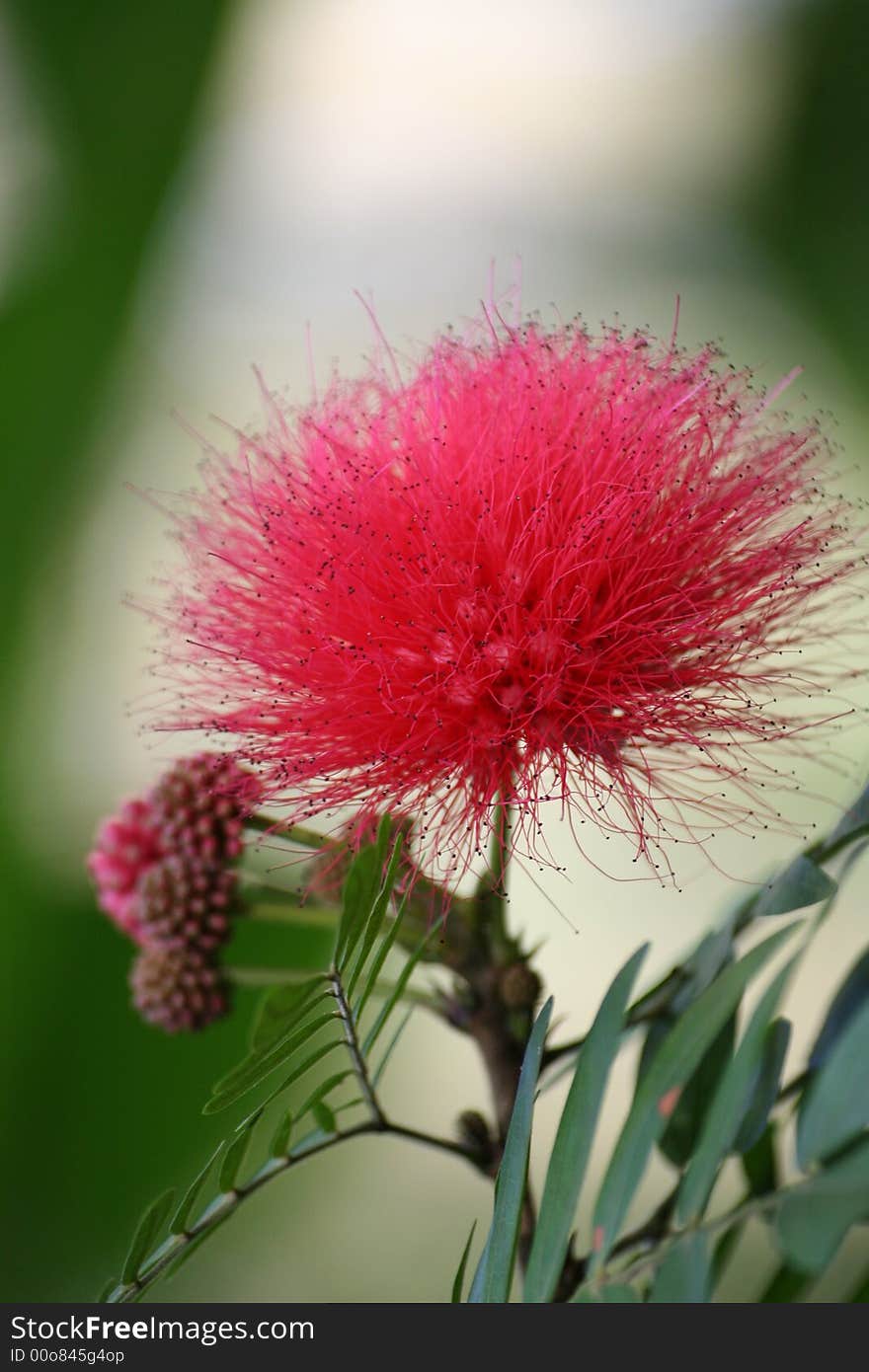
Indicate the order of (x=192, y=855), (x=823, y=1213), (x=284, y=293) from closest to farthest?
(x=823, y=1213), (x=192, y=855), (x=284, y=293)

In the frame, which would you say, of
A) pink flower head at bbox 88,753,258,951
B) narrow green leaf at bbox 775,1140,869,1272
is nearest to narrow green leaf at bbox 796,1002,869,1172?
narrow green leaf at bbox 775,1140,869,1272

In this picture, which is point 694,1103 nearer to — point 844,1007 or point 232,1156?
→ point 844,1007

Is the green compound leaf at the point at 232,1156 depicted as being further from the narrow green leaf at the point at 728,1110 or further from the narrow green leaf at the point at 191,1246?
the narrow green leaf at the point at 728,1110

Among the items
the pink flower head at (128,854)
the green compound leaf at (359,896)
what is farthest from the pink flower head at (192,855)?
the green compound leaf at (359,896)

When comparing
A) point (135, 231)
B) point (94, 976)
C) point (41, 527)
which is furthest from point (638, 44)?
point (94, 976)

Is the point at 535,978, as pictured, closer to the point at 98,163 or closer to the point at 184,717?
the point at 184,717

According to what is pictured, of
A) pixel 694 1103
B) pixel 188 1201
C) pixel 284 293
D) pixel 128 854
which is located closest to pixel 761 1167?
pixel 694 1103
